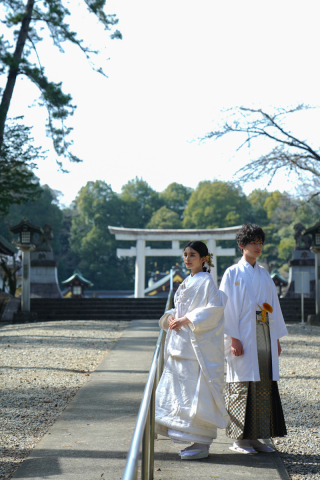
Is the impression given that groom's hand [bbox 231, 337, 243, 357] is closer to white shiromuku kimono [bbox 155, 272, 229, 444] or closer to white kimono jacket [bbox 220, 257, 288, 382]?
white kimono jacket [bbox 220, 257, 288, 382]

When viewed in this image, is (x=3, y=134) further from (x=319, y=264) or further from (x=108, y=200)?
(x=108, y=200)

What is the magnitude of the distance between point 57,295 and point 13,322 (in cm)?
459

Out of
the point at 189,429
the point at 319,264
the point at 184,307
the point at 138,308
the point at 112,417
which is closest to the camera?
the point at 189,429

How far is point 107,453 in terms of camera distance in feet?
10.3

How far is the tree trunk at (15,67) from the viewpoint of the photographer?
10920mm

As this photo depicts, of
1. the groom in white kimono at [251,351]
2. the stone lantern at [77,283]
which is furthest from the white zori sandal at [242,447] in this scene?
the stone lantern at [77,283]

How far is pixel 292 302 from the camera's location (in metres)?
15.6

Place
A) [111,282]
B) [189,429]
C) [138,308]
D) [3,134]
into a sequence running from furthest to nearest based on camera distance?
[111,282] < [138,308] < [3,134] < [189,429]

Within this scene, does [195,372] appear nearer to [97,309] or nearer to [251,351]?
[251,351]

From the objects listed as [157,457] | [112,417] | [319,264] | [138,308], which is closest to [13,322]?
[138,308]

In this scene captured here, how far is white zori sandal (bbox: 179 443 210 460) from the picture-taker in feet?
9.76

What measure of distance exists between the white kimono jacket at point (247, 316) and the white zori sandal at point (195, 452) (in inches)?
17.1

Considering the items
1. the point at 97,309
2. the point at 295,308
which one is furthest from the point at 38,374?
the point at 295,308

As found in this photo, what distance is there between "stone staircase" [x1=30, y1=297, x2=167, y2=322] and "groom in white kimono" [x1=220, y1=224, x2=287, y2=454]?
36.7 feet
